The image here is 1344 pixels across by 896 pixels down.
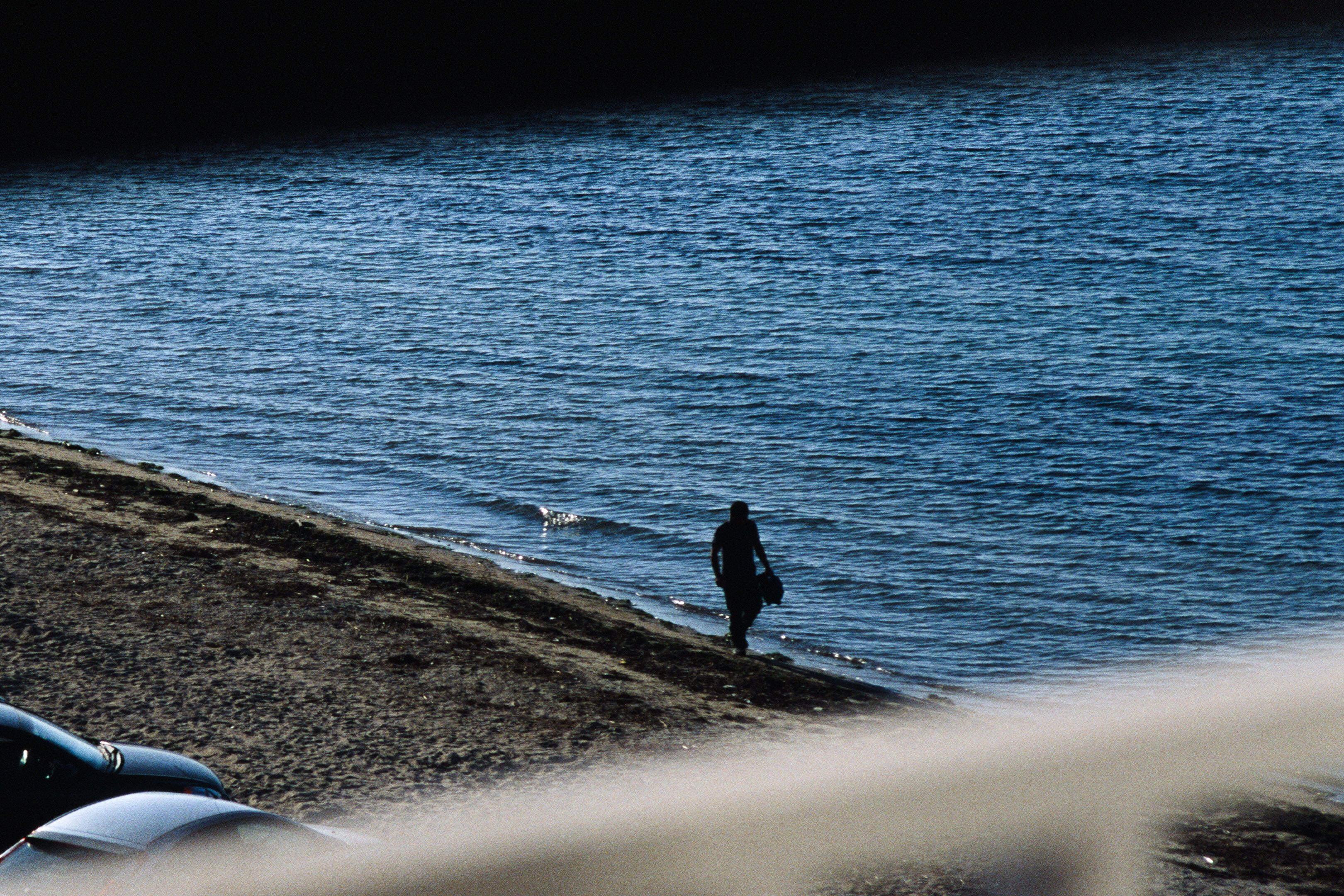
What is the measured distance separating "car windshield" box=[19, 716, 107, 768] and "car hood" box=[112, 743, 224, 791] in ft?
0.54

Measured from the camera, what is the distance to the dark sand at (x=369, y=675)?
976 centimetres

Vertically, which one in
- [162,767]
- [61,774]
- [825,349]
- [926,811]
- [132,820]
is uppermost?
[926,811]

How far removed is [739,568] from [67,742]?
27.1ft

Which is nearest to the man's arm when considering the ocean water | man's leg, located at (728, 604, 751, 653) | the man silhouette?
the man silhouette

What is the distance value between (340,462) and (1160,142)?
33.3 m

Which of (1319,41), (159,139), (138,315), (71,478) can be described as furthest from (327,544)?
(138,315)

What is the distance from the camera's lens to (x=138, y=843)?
562 cm

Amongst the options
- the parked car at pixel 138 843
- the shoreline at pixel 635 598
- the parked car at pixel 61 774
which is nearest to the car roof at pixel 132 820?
the parked car at pixel 138 843

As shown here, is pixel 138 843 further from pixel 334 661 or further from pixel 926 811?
pixel 334 661

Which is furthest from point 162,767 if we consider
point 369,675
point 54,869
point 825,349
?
point 825,349

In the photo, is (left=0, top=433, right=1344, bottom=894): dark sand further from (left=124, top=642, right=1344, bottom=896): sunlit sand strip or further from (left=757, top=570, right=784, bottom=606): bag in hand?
(left=124, top=642, right=1344, bottom=896): sunlit sand strip

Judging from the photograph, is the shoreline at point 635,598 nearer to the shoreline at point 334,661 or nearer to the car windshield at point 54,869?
the shoreline at point 334,661

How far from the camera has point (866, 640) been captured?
17.6 meters

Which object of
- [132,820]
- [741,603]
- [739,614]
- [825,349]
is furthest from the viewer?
[825,349]
